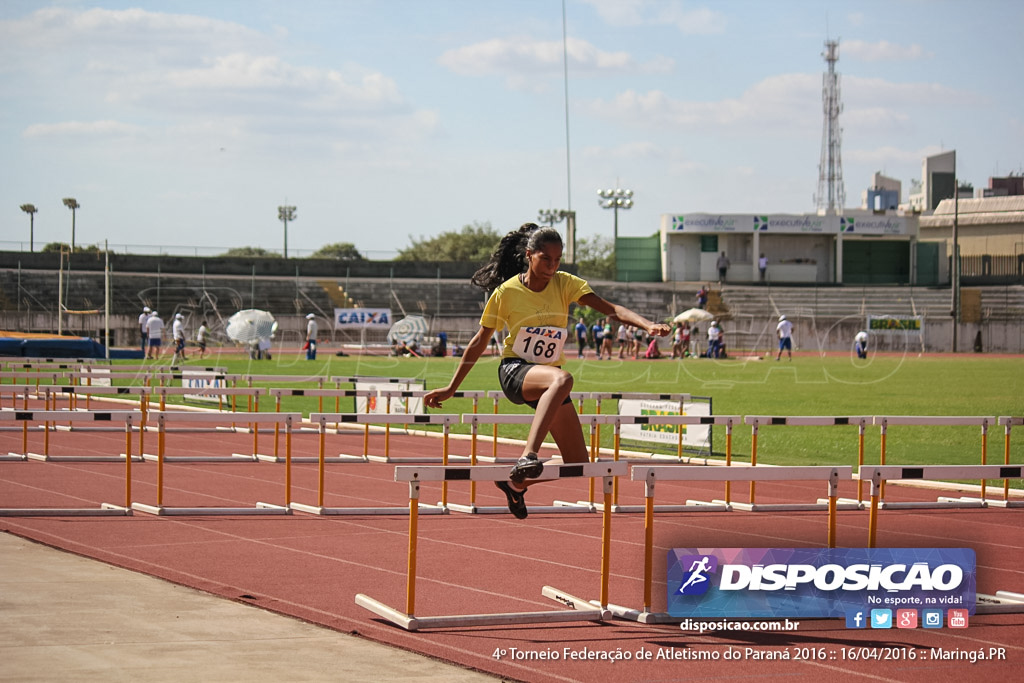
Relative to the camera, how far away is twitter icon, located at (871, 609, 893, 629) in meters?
6.52

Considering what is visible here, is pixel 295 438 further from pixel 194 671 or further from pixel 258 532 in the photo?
pixel 194 671

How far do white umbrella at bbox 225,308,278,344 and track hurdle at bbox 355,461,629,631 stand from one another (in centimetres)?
3723

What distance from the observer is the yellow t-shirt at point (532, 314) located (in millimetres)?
6750

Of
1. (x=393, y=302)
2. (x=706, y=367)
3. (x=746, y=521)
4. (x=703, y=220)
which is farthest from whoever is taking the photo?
(x=703, y=220)

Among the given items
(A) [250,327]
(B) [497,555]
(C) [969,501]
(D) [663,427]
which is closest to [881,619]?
(B) [497,555]

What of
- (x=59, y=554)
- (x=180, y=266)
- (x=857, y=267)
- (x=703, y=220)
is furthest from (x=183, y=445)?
(x=857, y=267)

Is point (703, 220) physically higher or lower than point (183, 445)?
higher

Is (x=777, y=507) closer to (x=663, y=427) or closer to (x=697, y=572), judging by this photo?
(x=663, y=427)

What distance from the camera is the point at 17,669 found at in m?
5.22

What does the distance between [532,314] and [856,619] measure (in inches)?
102

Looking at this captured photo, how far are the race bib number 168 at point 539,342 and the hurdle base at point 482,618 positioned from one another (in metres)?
1.50

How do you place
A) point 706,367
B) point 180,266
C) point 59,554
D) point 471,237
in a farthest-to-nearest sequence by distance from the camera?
point 471,237 → point 180,266 → point 706,367 → point 59,554

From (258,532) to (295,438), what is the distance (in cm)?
961

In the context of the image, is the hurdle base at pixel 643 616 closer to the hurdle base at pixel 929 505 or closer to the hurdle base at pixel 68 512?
the hurdle base at pixel 68 512
